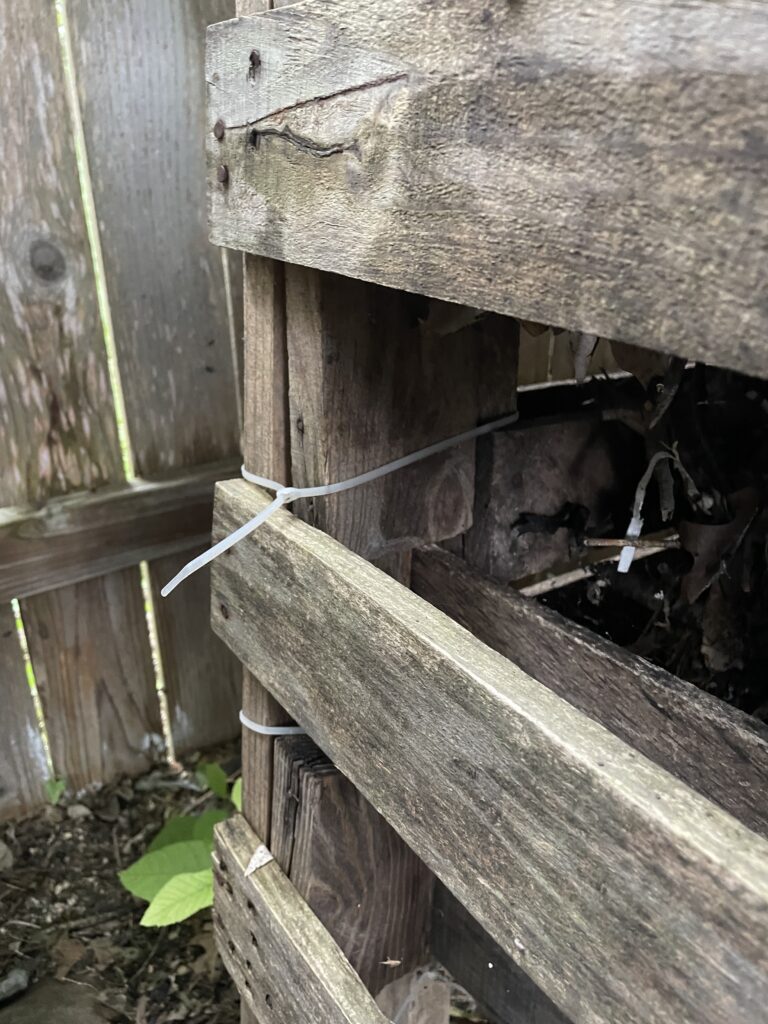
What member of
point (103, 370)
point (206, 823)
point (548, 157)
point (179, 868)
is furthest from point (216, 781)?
point (548, 157)

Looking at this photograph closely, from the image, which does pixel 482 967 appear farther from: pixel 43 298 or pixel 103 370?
pixel 43 298

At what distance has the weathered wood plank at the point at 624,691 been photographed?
70cm

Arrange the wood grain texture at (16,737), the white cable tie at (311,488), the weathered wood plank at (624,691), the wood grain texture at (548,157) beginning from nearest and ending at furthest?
1. the wood grain texture at (548,157)
2. the weathered wood plank at (624,691)
3. the white cable tie at (311,488)
4. the wood grain texture at (16,737)

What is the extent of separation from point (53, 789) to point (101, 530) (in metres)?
0.58

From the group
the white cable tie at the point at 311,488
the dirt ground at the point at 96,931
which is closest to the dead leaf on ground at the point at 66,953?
the dirt ground at the point at 96,931

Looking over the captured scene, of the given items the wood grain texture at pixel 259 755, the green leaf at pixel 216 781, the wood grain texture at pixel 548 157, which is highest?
the wood grain texture at pixel 548 157

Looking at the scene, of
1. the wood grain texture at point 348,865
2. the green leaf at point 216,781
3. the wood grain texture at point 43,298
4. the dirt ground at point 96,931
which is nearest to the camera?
the wood grain texture at point 348,865

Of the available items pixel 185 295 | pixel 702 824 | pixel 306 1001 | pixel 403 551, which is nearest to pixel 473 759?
pixel 702 824

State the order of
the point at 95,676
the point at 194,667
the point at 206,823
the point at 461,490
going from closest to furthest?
the point at 461,490 < the point at 206,823 < the point at 95,676 < the point at 194,667

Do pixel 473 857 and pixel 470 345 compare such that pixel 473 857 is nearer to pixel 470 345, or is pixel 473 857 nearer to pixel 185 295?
pixel 470 345

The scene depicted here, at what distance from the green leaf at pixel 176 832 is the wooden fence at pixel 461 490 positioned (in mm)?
563

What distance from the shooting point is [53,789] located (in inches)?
68.7

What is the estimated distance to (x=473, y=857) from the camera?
0.60 meters

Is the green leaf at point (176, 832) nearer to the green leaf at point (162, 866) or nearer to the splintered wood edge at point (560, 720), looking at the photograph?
the green leaf at point (162, 866)
